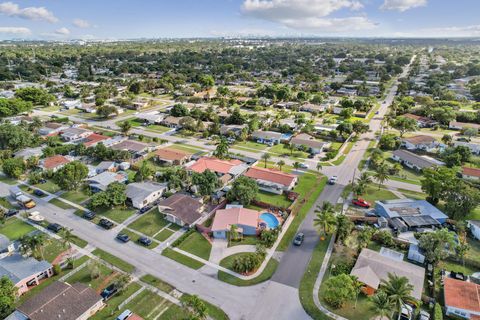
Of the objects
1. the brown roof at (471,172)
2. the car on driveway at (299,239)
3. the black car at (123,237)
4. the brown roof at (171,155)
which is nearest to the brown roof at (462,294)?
the car on driveway at (299,239)

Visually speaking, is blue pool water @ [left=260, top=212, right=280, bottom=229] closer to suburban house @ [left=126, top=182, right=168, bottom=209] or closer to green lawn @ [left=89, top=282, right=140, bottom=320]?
suburban house @ [left=126, top=182, right=168, bottom=209]

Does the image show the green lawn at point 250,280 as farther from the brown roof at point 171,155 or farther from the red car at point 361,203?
the brown roof at point 171,155

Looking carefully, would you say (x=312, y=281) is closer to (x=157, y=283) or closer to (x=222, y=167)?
(x=157, y=283)

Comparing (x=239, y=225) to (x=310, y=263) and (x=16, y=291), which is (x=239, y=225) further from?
(x=16, y=291)

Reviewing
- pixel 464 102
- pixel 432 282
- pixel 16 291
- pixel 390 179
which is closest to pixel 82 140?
pixel 16 291

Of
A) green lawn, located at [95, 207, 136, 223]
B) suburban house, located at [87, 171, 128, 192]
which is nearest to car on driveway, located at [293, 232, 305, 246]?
green lawn, located at [95, 207, 136, 223]

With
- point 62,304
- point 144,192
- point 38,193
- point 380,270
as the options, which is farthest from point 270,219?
point 38,193
